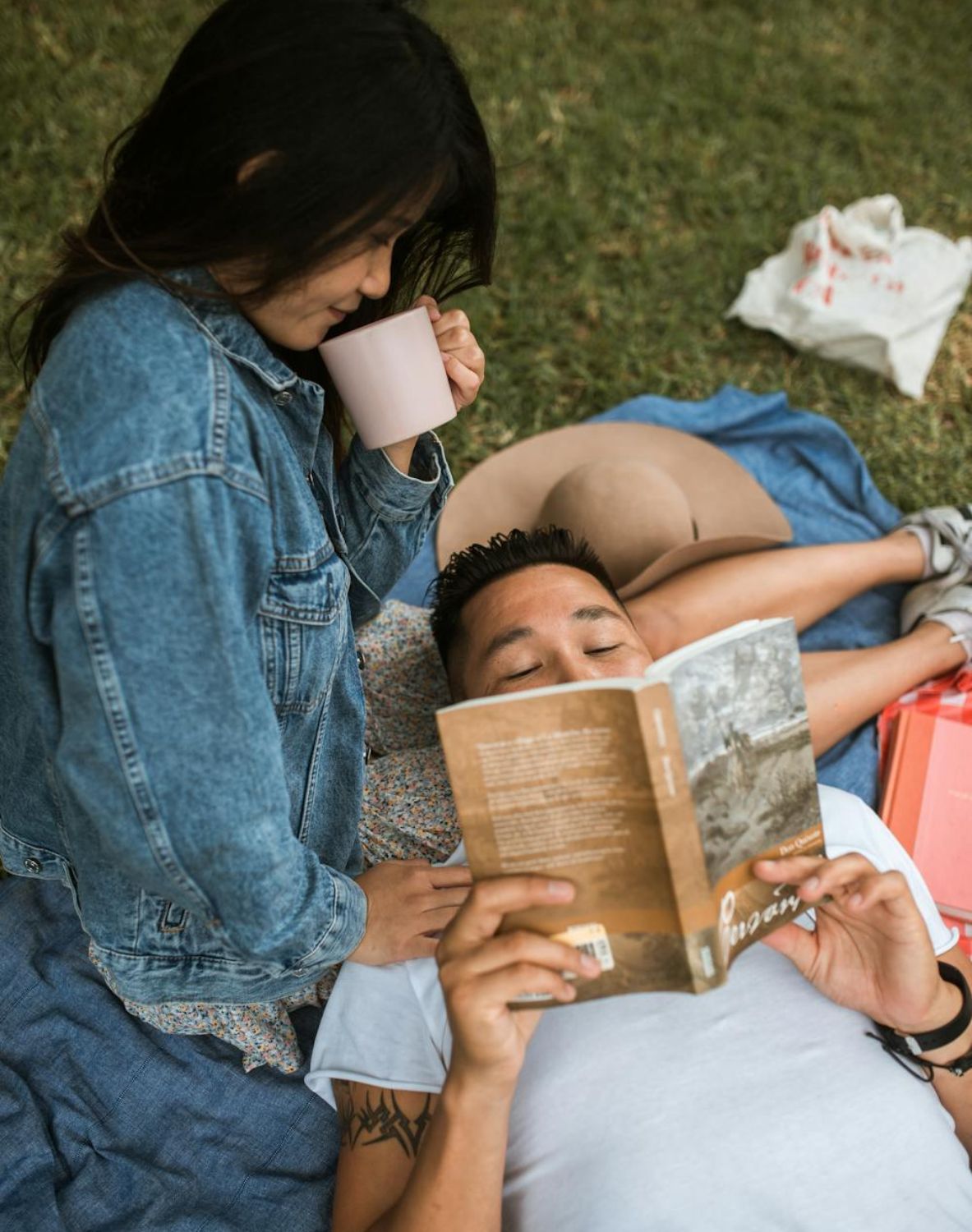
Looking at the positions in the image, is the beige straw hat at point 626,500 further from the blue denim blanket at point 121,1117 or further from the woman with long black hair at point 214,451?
the blue denim blanket at point 121,1117

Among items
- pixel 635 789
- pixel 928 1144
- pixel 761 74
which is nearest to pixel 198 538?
pixel 635 789

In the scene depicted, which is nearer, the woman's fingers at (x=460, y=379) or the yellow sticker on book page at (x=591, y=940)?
the yellow sticker on book page at (x=591, y=940)

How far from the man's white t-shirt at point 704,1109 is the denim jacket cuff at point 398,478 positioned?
0.96 meters

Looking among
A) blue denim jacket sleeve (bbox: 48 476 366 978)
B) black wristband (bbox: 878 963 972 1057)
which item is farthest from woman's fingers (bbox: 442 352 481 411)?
black wristband (bbox: 878 963 972 1057)

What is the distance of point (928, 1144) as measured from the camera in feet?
5.56

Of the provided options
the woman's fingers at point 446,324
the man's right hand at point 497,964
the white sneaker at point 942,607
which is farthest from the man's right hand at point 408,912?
the white sneaker at point 942,607

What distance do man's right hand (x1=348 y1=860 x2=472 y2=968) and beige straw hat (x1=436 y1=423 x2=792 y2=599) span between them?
1.24 m

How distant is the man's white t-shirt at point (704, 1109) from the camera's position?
1630 millimetres

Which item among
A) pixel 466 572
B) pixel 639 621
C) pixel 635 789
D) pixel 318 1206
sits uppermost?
pixel 635 789

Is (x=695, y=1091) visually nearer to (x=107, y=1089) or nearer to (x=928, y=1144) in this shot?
(x=928, y=1144)

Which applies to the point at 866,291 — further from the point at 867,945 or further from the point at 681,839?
the point at 681,839

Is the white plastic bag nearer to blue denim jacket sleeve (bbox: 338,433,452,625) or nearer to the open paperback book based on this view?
blue denim jacket sleeve (bbox: 338,433,452,625)

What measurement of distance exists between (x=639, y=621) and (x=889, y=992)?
4.18 feet

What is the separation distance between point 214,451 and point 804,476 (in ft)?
8.59
